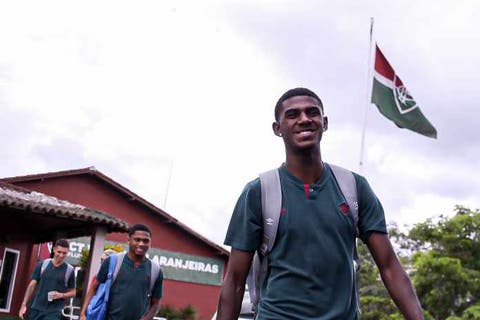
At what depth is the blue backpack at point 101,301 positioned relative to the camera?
6.22 metres

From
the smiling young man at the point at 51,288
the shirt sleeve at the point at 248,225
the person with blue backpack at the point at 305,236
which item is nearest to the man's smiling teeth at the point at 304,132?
the person with blue backpack at the point at 305,236

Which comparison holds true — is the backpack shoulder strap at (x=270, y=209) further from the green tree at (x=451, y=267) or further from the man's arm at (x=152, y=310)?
the green tree at (x=451, y=267)

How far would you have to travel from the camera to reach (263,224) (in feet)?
8.74

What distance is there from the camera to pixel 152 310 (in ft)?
21.7

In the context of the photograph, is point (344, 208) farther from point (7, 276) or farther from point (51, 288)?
point (7, 276)

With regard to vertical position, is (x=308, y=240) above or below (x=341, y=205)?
below

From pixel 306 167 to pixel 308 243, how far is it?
0.35m

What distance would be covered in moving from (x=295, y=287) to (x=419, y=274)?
2229 cm

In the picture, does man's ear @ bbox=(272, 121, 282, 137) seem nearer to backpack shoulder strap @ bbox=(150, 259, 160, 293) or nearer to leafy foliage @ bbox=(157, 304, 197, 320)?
backpack shoulder strap @ bbox=(150, 259, 160, 293)

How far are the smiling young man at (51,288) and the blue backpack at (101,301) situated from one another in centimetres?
261

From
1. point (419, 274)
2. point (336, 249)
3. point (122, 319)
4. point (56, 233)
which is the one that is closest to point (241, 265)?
point (336, 249)

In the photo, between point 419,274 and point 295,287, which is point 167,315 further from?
point 295,287

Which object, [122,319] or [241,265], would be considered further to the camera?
[122,319]

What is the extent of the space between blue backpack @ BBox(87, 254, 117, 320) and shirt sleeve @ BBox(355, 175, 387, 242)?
406 centimetres
